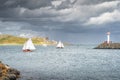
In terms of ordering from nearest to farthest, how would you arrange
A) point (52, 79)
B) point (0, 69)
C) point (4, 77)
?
point (4, 77) → point (0, 69) → point (52, 79)

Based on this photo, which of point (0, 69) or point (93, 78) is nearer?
point (0, 69)

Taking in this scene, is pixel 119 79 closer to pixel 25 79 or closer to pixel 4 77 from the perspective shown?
pixel 25 79

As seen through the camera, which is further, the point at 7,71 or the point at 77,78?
the point at 77,78

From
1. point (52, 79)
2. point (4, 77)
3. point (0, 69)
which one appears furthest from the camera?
point (52, 79)

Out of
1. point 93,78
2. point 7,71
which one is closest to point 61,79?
point 93,78

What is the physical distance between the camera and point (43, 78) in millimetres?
66000

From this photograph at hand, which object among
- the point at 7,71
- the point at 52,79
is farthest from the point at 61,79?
the point at 7,71

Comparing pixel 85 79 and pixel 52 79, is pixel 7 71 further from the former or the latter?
pixel 85 79

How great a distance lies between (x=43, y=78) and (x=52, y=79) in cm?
244

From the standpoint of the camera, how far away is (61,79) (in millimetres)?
64938

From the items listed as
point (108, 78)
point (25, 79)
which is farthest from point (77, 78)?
point (25, 79)

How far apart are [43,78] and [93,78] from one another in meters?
11.6

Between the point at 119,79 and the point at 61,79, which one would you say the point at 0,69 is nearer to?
the point at 61,79

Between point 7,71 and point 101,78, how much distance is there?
71.6 feet
